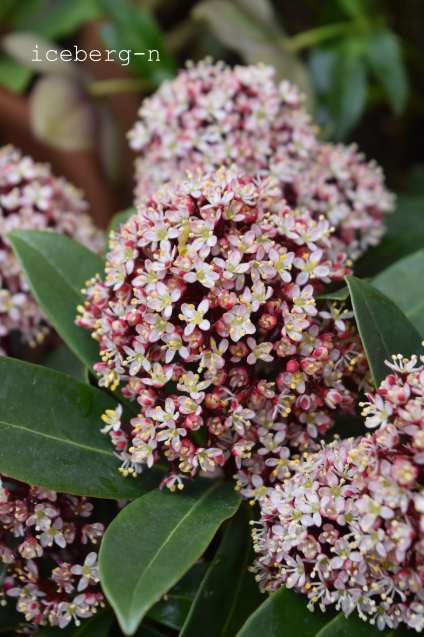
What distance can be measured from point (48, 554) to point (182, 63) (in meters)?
2.18

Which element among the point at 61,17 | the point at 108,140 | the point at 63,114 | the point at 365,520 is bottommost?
the point at 365,520

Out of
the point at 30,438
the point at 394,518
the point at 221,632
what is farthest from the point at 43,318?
the point at 394,518

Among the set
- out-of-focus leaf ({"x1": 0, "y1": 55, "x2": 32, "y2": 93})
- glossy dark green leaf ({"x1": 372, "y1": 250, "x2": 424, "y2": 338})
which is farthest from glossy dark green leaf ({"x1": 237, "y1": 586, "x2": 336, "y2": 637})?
out-of-focus leaf ({"x1": 0, "y1": 55, "x2": 32, "y2": 93})

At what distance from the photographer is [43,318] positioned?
1510 mm

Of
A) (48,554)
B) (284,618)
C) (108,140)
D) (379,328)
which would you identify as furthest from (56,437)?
(108,140)

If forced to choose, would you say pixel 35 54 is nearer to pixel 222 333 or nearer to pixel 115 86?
pixel 115 86

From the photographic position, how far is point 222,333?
957 millimetres

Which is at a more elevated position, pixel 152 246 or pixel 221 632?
pixel 152 246

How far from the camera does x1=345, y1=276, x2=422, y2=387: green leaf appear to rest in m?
0.98

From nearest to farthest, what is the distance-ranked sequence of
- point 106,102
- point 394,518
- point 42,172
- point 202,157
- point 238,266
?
point 394,518 → point 238,266 → point 202,157 → point 42,172 → point 106,102

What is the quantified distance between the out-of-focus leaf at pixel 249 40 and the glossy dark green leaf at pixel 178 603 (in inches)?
57.3

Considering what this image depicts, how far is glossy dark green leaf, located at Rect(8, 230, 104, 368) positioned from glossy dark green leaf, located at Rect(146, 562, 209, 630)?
0.48m

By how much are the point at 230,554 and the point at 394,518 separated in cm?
38

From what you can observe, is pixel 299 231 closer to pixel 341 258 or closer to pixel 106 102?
pixel 341 258
